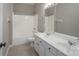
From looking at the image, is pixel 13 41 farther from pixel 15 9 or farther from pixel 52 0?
pixel 52 0

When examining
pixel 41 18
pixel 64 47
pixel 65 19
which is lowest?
pixel 64 47

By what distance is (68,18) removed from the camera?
223 cm

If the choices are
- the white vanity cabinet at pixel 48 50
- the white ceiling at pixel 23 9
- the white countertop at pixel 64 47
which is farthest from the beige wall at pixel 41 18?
the white vanity cabinet at pixel 48 50

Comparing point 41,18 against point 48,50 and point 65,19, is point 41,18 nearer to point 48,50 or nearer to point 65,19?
point 65,19

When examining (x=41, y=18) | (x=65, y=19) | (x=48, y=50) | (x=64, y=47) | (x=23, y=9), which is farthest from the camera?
(x=23, y=9)

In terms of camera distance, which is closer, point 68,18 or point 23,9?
point 68,18

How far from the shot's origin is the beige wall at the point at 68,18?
77.6 inches

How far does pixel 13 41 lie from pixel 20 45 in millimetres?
523

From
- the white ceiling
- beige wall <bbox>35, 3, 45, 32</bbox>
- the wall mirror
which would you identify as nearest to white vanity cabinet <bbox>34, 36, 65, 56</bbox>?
the wall mirror

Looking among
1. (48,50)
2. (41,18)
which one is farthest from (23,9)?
(48,50)

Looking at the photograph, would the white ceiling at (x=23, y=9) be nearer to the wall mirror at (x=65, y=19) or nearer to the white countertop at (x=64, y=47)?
the wall mirror at (x=65, y=19)

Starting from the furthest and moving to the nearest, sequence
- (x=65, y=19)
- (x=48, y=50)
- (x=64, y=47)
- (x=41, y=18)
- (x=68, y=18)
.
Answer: (x=41, y=18) → (x=65, y=19) → (x=68, y=18) → (x=48, y=50) → (x=64, y=47)

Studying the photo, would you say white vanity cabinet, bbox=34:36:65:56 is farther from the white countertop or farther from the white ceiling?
the white ceiling

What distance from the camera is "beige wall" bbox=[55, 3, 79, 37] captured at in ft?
6.47
